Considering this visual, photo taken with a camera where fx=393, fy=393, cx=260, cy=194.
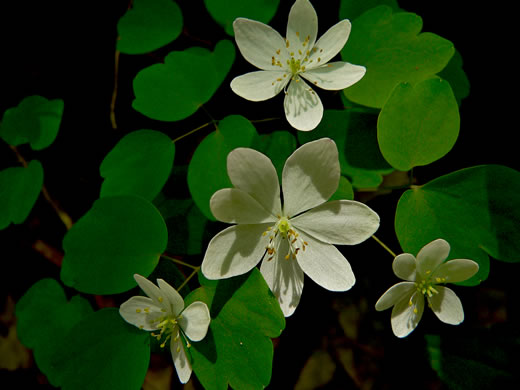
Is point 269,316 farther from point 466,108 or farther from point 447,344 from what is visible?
point 466,108

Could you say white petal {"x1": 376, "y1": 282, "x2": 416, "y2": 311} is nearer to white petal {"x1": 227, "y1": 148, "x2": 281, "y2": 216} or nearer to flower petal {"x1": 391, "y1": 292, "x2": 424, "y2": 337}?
flower petal {"x1": 391, "y1": 292, "x2": 424, "y2": 337}

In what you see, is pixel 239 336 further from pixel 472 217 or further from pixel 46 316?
pixel 46 316

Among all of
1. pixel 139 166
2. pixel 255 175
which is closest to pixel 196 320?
pixel 255 175

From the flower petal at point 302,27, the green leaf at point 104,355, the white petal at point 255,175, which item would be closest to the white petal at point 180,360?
the green leaf at point 104,355

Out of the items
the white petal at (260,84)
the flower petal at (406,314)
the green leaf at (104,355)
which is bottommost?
the green leaf at (104,355)

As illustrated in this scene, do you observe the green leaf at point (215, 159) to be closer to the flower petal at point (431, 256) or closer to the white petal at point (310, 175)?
the white petal at point (310, 175)

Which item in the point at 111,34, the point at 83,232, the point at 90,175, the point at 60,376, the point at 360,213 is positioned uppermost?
the point at 111,34

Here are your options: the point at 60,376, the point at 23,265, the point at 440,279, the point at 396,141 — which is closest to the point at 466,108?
the point at 396,141
